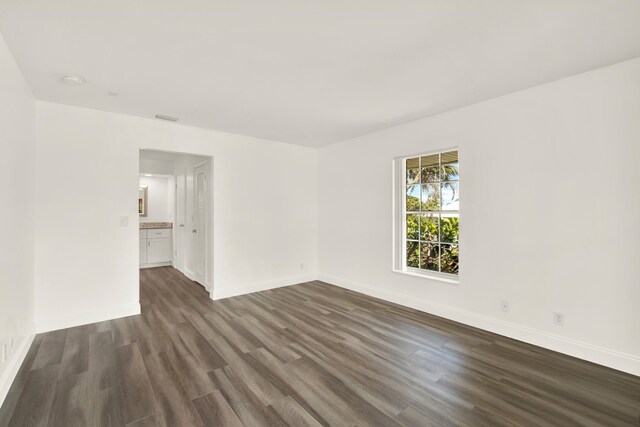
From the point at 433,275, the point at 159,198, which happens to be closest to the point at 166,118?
the point at 433,275

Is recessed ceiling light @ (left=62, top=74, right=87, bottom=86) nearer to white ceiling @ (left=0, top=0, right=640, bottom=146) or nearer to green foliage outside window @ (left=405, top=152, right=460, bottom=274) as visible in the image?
white ceiling @ (left=0, top=0, right=640, bottom=146)

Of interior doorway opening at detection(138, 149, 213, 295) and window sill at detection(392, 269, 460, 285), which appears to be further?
interior doorway opening at detection(138, 149, 213, 295)

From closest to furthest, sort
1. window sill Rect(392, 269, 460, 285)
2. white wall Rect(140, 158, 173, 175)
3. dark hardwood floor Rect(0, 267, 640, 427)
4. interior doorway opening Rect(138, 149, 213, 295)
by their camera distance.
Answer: dark hardwood floor Rect(0, 267, 640, 427) < window sill Rect(392, 269, 460, 285) < interior doorway opening Rect(138, 149, 213, 295) < white wall Rect(140, 158, 173, 175)

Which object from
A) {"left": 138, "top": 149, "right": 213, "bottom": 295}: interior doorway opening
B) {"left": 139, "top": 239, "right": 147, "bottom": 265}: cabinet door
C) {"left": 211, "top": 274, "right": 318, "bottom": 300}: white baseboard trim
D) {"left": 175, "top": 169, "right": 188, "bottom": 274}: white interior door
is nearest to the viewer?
{"left": 211, "top": 274, "right": 318, "bottom": 300}: white baseboard trim

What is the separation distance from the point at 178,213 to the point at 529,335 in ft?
21.1

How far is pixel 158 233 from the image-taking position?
6871mm

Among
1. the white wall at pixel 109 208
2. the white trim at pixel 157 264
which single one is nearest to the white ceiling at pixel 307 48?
the white wall at pixel 109 208

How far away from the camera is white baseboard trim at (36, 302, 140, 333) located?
325 cm

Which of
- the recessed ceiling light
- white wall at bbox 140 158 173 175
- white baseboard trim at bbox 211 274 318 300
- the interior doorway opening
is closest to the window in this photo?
white baseboard trim at bbox 211 274 318 300

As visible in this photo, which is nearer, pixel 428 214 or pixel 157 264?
pixel 428 214

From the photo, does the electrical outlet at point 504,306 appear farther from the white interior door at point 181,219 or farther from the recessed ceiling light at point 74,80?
the white interior door at point 181,219

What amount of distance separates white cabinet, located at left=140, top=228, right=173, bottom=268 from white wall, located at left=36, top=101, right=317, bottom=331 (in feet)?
10.2

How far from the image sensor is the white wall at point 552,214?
A: 2463mm

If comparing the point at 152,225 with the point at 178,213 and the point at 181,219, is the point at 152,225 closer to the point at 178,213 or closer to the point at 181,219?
the point at 178,213
